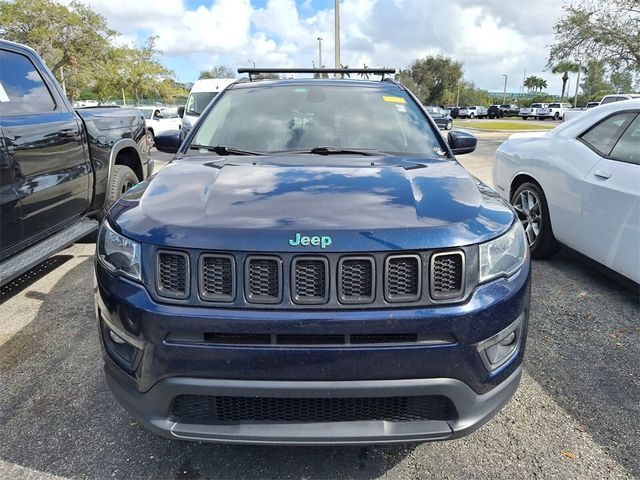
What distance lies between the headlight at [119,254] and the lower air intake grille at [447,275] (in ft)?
3.70

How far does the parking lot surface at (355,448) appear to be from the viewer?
85.0 inches

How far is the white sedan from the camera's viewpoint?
3.44 m

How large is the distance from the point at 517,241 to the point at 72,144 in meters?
3.77

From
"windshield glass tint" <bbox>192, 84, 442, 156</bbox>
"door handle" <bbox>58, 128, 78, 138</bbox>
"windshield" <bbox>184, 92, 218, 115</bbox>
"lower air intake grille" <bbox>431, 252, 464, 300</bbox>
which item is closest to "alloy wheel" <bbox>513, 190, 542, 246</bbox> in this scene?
"windshield glass tint" <bbox>192, 84, 442, 156</bbox>

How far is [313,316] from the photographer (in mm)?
1749

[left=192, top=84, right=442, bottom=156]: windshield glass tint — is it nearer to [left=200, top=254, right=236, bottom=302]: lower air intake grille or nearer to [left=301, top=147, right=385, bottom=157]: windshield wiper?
[left=301, top=147, right=385, bottom=157]: windshield wiper

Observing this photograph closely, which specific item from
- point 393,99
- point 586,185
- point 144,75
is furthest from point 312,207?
point 144,75

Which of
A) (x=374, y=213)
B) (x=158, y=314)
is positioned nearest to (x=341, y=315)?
(x=374, y=213)

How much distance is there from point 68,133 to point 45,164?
1.73 feet

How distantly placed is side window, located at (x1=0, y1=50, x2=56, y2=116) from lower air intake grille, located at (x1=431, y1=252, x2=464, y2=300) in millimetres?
3318

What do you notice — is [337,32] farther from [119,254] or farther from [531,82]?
[531,82]

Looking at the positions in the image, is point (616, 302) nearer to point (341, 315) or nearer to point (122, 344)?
point (341, 315)

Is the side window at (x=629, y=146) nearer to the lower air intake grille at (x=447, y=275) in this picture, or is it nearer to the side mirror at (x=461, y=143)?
the side mirror at (x=461, y=143)

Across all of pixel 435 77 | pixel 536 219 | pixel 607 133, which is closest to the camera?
pixel 607 133
